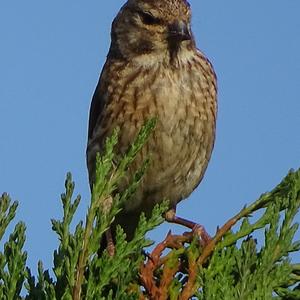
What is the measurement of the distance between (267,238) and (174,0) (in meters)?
3.05

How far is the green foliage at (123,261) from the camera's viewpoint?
3135mm

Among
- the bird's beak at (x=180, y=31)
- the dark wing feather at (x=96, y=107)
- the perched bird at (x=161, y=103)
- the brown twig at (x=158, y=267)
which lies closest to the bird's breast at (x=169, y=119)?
the perched bird at (x=161, y=103)

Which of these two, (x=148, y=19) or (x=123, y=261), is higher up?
(x=148, y=19)

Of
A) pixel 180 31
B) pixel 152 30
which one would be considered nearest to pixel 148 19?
pixel 152 30

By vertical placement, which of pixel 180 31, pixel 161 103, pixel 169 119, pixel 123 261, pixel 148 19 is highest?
pixel 148 19

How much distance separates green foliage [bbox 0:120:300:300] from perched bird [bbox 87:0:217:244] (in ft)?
7.06

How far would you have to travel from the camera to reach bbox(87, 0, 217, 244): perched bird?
587cm

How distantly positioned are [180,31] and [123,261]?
2.98 meters

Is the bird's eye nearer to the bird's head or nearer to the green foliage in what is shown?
the bird's head

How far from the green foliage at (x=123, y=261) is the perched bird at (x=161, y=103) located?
7.06ft

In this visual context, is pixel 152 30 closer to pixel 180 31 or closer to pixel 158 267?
pixel 180 31

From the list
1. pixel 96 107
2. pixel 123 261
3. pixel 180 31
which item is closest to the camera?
pixel 123 261

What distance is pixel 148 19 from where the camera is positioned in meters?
6.34

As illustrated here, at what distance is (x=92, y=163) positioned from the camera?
6.36 m
